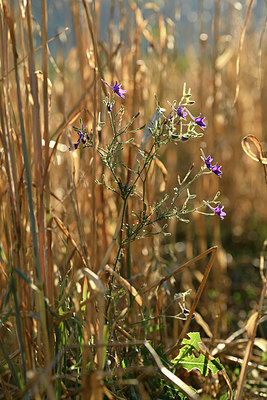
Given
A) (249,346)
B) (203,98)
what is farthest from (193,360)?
(203,98)

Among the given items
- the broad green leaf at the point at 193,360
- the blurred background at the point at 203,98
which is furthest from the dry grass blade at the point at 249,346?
the blurred background at the point at 203,98

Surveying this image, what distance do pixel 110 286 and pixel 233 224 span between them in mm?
1323

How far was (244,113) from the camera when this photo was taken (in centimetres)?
197

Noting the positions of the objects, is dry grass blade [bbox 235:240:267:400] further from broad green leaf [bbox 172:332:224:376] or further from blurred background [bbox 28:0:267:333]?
blurred background [bbox 28:0:267:333]

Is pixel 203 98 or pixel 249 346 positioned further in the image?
pixel 203 98

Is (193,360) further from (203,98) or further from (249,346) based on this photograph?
(203,98)

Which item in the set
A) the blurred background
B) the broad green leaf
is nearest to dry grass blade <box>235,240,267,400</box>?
the broad green leaf

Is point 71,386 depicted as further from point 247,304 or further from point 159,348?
point 247,304

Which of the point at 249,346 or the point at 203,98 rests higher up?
the point at 203,98

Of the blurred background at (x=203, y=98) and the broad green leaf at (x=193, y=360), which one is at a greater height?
the blurred background at (x=203, y=98)

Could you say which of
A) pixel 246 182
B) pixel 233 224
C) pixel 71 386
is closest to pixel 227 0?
pixel 246 182

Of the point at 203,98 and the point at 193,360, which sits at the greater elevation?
the point at 203,98

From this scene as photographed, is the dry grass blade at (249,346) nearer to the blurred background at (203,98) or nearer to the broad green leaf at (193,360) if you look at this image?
the broad green leaf at (193,360)

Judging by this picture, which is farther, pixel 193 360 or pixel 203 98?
pixel 203 98
